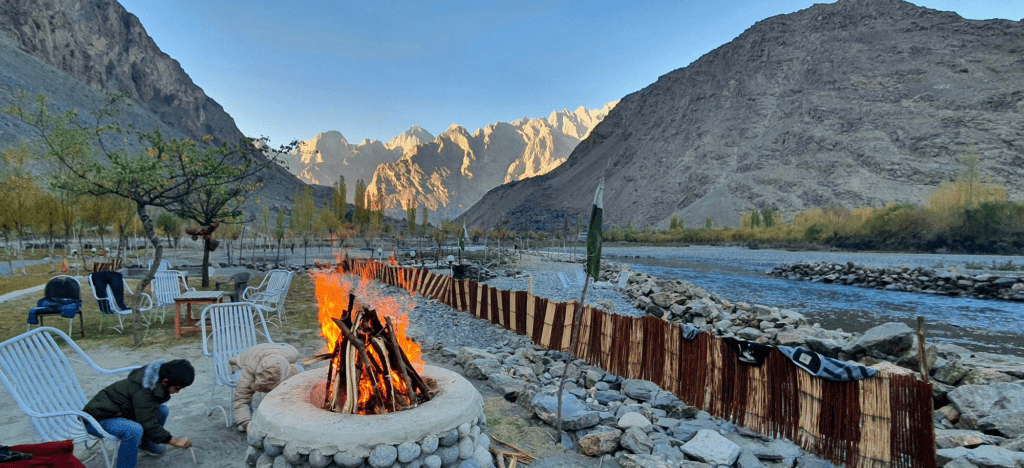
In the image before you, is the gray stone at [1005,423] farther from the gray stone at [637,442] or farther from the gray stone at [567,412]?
the gray stone at [567,412]

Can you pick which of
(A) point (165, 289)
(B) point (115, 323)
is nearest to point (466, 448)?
(A) point (165, 289)

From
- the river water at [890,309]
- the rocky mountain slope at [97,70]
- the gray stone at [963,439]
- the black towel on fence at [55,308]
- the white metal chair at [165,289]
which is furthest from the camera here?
the rocky mountain slope at [97,70]

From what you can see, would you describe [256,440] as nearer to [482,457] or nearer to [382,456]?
[382,456]

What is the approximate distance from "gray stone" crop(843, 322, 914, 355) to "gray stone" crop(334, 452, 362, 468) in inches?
341

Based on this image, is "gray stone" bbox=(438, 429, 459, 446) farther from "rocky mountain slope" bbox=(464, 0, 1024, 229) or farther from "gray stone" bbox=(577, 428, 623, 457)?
"rocky mountain slope" bbox=(464, 0, 1024, 229)

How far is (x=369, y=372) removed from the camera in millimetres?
3691

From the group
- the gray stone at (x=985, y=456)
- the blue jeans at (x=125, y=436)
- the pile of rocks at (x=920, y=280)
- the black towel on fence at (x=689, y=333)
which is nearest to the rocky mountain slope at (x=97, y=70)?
the blue jeans at (x=125, y=436)

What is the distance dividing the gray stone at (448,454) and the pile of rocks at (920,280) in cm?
2736

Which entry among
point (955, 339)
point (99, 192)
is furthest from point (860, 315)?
point (99, 192)

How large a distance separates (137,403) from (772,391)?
5.76 metres

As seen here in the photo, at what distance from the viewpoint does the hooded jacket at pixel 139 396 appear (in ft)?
11.3

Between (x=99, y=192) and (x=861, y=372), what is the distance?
477 inches

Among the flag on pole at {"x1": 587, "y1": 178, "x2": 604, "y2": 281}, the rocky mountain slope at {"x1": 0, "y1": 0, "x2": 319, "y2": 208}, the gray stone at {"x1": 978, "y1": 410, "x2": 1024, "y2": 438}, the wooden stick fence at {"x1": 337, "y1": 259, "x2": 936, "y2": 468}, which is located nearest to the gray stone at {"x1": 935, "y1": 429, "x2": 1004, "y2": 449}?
the gray stone at {"x1": 978, "y1": 410, "x2": 1024, "y2": 438}

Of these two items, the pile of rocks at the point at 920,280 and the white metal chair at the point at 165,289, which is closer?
the white metal chair at the point at 165,289
